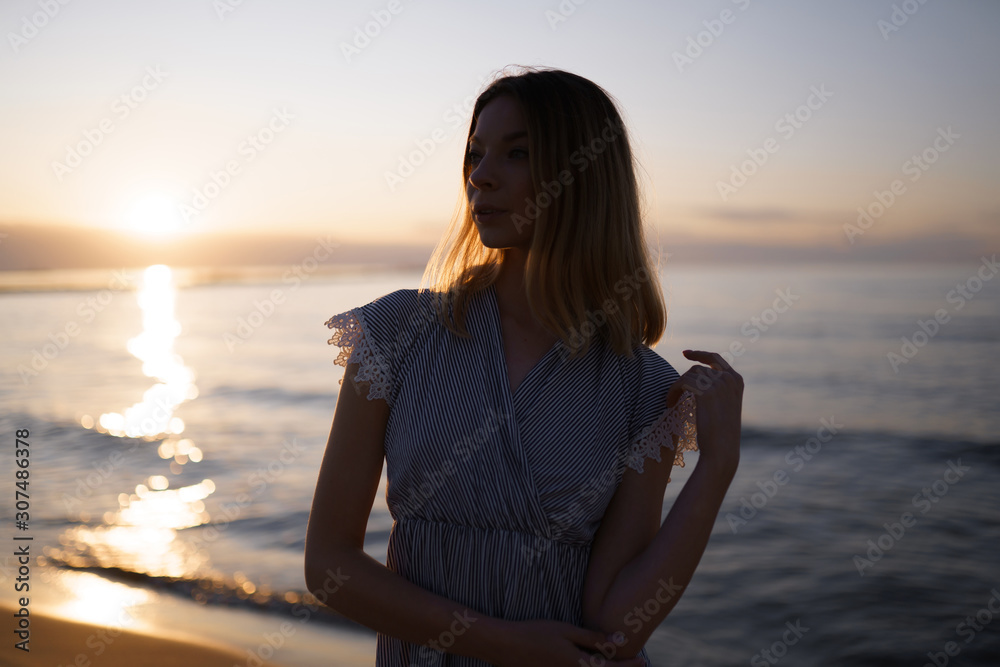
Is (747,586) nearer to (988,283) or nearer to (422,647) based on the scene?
(422,647)

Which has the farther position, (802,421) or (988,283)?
(988,283)

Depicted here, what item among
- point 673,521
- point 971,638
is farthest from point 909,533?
point 673,521

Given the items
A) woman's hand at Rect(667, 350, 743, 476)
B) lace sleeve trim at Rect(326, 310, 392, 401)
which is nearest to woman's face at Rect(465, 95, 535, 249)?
lace sleeve trim at Rect(326, 310, 392, 401)

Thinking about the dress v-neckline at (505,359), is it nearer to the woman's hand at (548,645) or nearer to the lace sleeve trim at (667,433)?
the lace sleeve trim at (667,433)

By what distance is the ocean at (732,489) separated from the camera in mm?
6008

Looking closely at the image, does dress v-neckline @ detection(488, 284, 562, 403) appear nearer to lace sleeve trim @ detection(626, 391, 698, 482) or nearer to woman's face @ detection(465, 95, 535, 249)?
woman's face @ detection(465, 95, 535, 249)

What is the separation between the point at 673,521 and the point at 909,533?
7937 millimetres

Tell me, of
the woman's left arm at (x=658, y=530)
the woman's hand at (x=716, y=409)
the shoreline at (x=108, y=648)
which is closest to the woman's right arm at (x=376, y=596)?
the woman's left arm at (x=658, y=530)

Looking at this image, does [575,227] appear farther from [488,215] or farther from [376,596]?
[376,596]

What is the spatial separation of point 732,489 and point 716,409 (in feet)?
27.1

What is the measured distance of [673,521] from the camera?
1746mm

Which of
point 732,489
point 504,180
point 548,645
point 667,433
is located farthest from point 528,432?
point 732,489

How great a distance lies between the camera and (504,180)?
185 centimetres

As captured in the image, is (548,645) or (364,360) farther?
(364,360)
